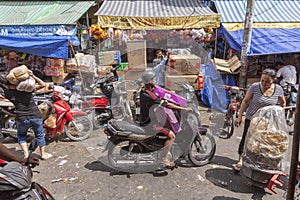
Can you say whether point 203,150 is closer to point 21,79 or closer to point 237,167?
point 237,167

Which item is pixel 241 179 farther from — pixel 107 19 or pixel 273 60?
pixel 107 19

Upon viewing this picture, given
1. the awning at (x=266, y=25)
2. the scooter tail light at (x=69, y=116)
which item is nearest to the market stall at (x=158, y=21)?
the awning at (x=266, y=25)

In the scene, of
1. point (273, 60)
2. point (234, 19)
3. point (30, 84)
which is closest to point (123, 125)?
point (30, 84)

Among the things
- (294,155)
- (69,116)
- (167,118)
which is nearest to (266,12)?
(167,118)

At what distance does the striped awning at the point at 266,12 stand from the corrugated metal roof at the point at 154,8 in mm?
673

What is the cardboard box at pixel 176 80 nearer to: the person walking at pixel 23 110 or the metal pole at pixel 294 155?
the person walking at pixel 23 110

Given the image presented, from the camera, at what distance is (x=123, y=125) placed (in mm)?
3719

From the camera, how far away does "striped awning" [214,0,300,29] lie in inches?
402

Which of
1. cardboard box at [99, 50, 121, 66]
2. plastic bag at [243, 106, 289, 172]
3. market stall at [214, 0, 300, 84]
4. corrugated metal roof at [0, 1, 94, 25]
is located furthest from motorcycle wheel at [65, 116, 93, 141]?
corrugated metal roof at [0, 1, 94, 25]

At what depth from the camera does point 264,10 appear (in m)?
11.0

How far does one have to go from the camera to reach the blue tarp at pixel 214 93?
6996 millimetres

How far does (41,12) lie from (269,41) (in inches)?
396

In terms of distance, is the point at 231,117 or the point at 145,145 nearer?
the point at 145,145

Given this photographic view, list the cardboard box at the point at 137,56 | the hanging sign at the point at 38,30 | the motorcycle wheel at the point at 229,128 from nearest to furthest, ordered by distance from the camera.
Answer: the motorcycle wheel at the point at 229,128 → the cardboard box at the point at 137,56 → the hanging sign at the point at 38,30
